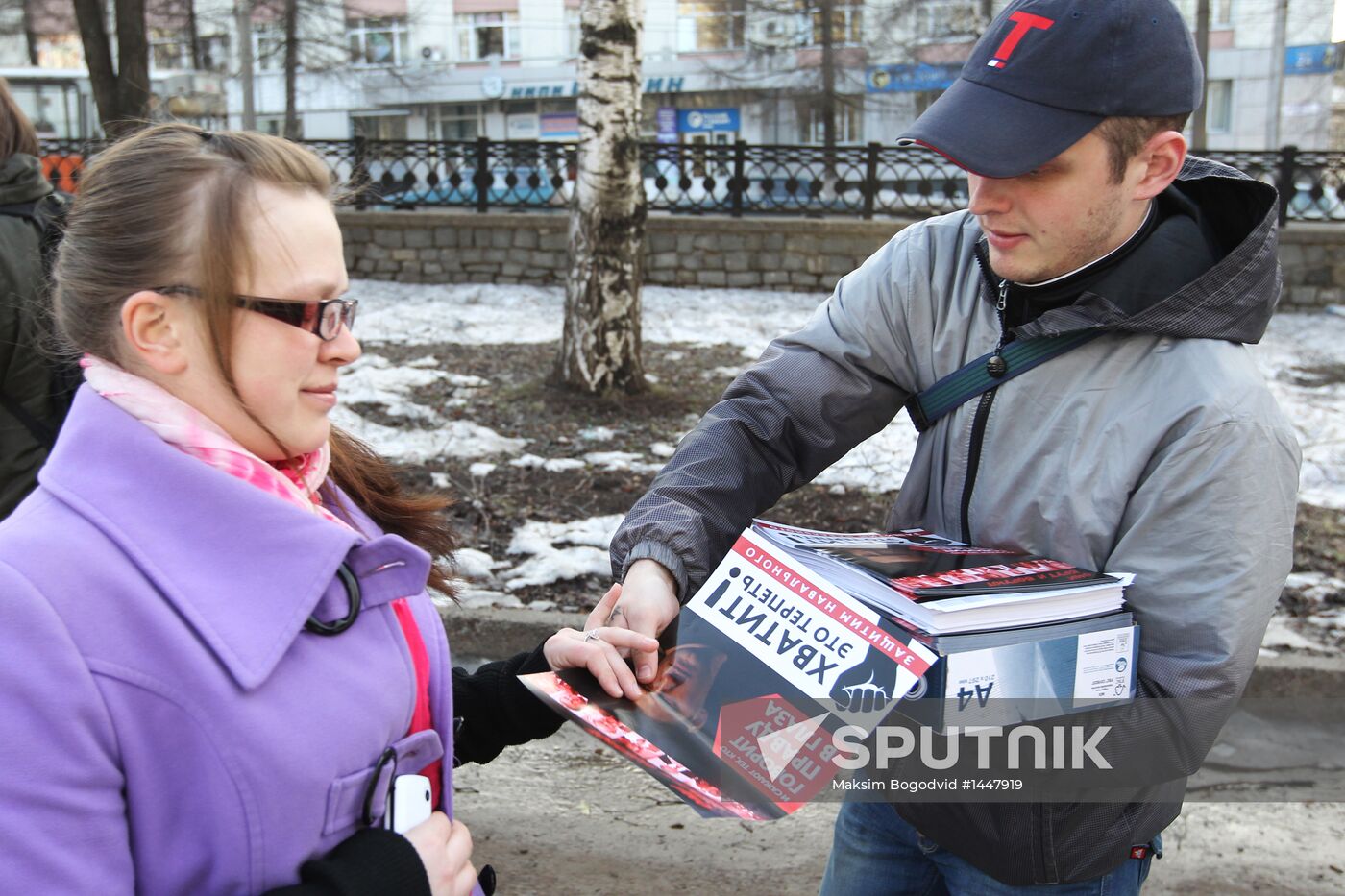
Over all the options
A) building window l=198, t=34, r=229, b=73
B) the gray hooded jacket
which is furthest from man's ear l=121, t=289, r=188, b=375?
building window l=198, t=34, r=229, b=73

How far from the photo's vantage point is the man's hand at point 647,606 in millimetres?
1703

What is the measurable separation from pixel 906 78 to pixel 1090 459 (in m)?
33.4

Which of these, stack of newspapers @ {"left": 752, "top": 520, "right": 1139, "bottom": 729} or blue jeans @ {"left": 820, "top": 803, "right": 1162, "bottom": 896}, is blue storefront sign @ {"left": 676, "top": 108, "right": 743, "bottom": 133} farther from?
stack of newspapers @ {"left": 752, "top": 520, "right": 1139, "bottom": 729}

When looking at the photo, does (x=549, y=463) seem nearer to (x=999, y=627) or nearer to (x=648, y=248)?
(x=999, y=627)

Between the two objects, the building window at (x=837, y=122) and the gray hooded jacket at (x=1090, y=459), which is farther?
the building window at (x=837, y=122)

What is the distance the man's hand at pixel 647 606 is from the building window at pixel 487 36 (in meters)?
39.8

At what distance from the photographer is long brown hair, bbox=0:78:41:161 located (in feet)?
9.61

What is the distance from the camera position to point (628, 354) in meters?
7.57

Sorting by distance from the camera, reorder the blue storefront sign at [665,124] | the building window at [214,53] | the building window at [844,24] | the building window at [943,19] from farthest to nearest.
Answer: the blue storefront sign at [665,124]
the building window at [214,53]
the building window at [844,24]
the building window at [943,19]

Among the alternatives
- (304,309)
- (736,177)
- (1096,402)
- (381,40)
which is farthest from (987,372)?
(381,40)

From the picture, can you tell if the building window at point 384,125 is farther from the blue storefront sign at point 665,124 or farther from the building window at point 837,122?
the building window at point 837,122

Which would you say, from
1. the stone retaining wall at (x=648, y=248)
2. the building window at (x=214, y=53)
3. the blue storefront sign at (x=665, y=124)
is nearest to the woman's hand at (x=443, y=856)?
the stone retaining wall at (x=648, y=248)

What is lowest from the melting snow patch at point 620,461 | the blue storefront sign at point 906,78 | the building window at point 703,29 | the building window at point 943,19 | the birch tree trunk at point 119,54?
the melting snow patch at point 620,461

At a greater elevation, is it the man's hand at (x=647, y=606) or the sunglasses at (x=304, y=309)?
the sunglasses at (x=304, y=309)
